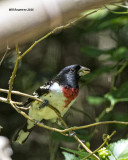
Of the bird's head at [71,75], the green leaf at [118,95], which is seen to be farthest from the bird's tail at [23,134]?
the green leaf at [118,95]

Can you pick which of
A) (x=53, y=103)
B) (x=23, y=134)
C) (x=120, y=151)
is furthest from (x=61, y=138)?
(x=120, y=151)

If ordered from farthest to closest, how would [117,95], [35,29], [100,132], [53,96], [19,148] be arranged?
[19,148] < [100,132] < [117,95] < [53,96] < [35,29]

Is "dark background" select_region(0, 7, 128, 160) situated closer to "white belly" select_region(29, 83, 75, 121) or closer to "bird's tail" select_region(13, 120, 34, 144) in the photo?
"bird's tail" select_region(13, 120, 34, 144)

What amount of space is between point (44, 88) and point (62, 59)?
6.46ft

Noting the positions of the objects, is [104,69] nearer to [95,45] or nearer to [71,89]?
[71,89]

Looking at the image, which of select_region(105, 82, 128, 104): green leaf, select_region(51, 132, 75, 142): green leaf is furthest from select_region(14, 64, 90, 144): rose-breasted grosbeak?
select_region(105, 82, 128, 104): green leaf

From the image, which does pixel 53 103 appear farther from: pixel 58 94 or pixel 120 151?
pixel 120 151

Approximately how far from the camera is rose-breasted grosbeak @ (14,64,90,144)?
2.20 m

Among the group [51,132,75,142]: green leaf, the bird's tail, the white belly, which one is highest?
the white belly

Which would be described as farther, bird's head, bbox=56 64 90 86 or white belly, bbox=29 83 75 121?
bird's head, bbox=56 64 90 86

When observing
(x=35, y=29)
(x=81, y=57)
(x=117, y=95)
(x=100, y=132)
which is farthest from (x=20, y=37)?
(x=81, y=57)

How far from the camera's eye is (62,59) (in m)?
4.20

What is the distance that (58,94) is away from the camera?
2227mm

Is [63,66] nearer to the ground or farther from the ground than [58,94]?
nearer to the ground
